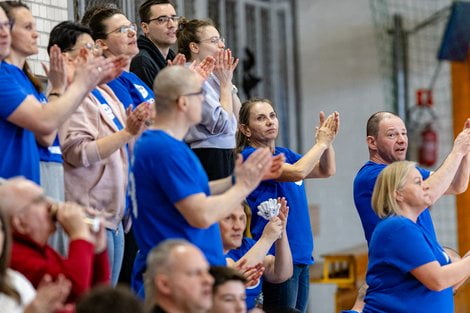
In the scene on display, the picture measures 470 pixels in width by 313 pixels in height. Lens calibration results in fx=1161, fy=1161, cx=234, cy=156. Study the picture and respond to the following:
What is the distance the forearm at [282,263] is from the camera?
5836mm

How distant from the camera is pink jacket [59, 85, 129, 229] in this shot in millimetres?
5113

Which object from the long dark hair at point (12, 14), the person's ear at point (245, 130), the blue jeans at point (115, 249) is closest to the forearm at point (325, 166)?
the person's ear at point (245, 130)

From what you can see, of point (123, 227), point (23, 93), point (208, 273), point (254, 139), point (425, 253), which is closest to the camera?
point (208, 273)

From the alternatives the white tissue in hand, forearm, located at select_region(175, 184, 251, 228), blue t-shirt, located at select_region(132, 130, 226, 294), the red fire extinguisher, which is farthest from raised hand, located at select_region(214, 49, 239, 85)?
the red fire extinguisher

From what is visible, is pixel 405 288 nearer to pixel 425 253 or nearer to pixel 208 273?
pixel 425 253

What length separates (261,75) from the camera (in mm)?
11125

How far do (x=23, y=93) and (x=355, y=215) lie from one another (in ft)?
24.6

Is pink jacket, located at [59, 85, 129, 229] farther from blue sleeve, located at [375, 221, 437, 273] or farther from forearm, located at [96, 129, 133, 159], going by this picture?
blue sleeve, located at [375, 221, 437, 273]

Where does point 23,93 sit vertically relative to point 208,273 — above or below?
above

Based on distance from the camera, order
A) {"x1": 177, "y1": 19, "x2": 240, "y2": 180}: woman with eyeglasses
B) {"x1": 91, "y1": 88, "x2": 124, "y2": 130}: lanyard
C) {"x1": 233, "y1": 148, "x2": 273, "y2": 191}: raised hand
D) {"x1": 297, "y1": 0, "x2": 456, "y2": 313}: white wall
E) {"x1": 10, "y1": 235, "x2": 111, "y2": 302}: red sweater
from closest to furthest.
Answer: {"x1": 10, "y1": 235, "x2": 111, "y2": 302}: red sweater → {"x1": 233, "y1": 148, "x2": 273, "y2": 191}: raised hand → {"x1": 91, "y1": 88, "x2": 124, "y2": 130}: lanyard → {"x1": 177, "y1": 19, "x2": 240, "y2": 180}: woman with eyeglasses → {"x1": 297, "y1": 0, "x2": 456, "y2": 313}: white wall

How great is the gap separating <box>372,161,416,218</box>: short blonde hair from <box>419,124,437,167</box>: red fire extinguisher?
6.27 meters

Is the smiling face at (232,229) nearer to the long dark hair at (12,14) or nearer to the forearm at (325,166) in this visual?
the long dark hair at (12,14)

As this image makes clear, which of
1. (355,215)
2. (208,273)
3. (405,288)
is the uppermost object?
(208,273)

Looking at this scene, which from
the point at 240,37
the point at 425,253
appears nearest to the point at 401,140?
the point at 425,253
